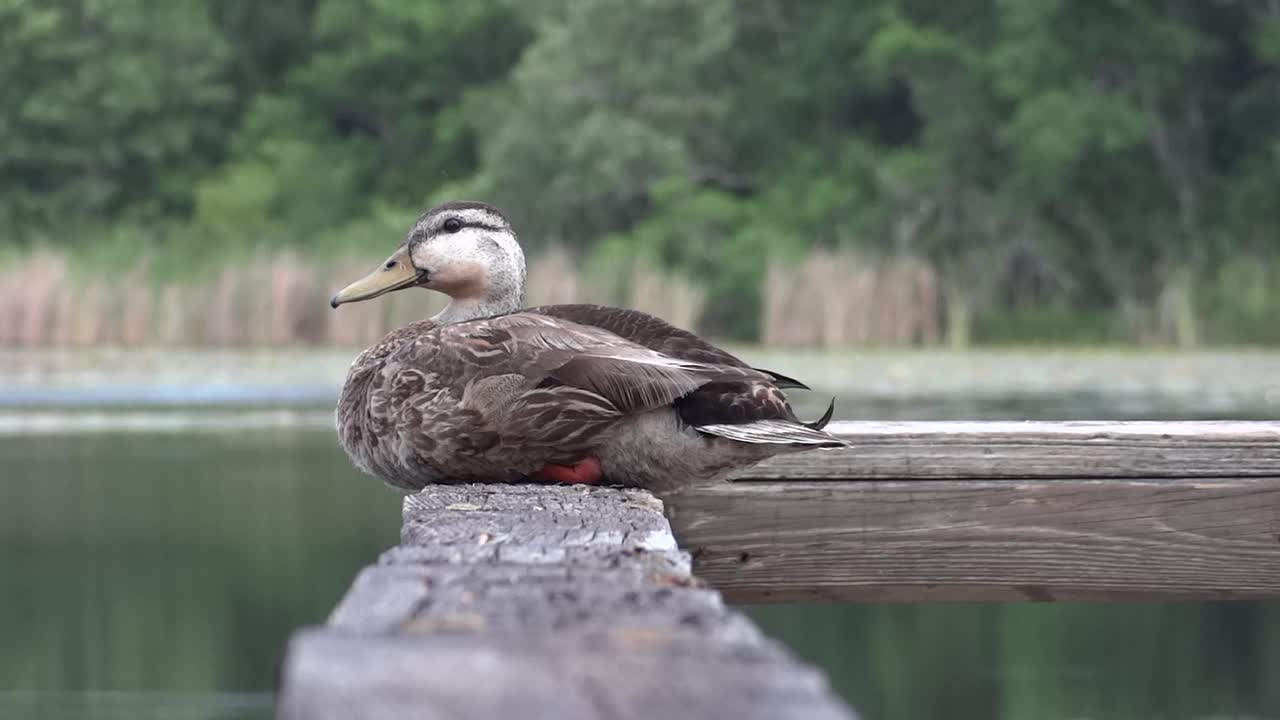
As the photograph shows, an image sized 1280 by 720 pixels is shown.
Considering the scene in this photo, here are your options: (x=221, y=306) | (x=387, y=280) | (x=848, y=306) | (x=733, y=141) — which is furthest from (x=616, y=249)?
(x=387, y=280)

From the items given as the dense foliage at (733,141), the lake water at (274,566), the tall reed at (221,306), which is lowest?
the lake water at (274,566)

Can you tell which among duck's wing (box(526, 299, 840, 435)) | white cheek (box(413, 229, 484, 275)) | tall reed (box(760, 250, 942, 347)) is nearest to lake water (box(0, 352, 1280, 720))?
tall reed (box(760, 250, 942, 347))

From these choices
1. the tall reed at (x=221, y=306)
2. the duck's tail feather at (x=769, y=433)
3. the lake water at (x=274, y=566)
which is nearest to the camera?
the duck's tail feather at (x=769, y=433)

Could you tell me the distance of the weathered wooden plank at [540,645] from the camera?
88cm

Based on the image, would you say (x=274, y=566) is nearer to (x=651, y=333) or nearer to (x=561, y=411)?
(x=651, y=333)

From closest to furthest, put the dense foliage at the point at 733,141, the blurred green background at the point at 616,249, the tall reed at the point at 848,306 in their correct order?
the blurred green background at the point at 616,249 < the tall reed at the point at 848,306 < the dense foliage at the point at 733,141

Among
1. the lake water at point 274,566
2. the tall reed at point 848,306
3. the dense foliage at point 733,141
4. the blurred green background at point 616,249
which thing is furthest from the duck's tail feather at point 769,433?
the dense foliage at point 733,141

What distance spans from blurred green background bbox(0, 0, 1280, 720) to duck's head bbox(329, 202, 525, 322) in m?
6.28

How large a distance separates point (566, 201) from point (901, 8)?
16.7ft

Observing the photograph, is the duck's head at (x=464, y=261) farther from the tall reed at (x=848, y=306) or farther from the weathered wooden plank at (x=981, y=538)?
the tall reed at (x=848, y=306)

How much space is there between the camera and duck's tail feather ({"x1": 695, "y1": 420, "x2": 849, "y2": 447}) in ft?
5.76

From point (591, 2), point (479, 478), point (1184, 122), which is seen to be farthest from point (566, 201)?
point (479, 478)

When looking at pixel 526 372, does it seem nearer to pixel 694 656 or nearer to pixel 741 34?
pixel 694 656

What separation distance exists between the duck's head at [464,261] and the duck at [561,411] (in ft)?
0.58
